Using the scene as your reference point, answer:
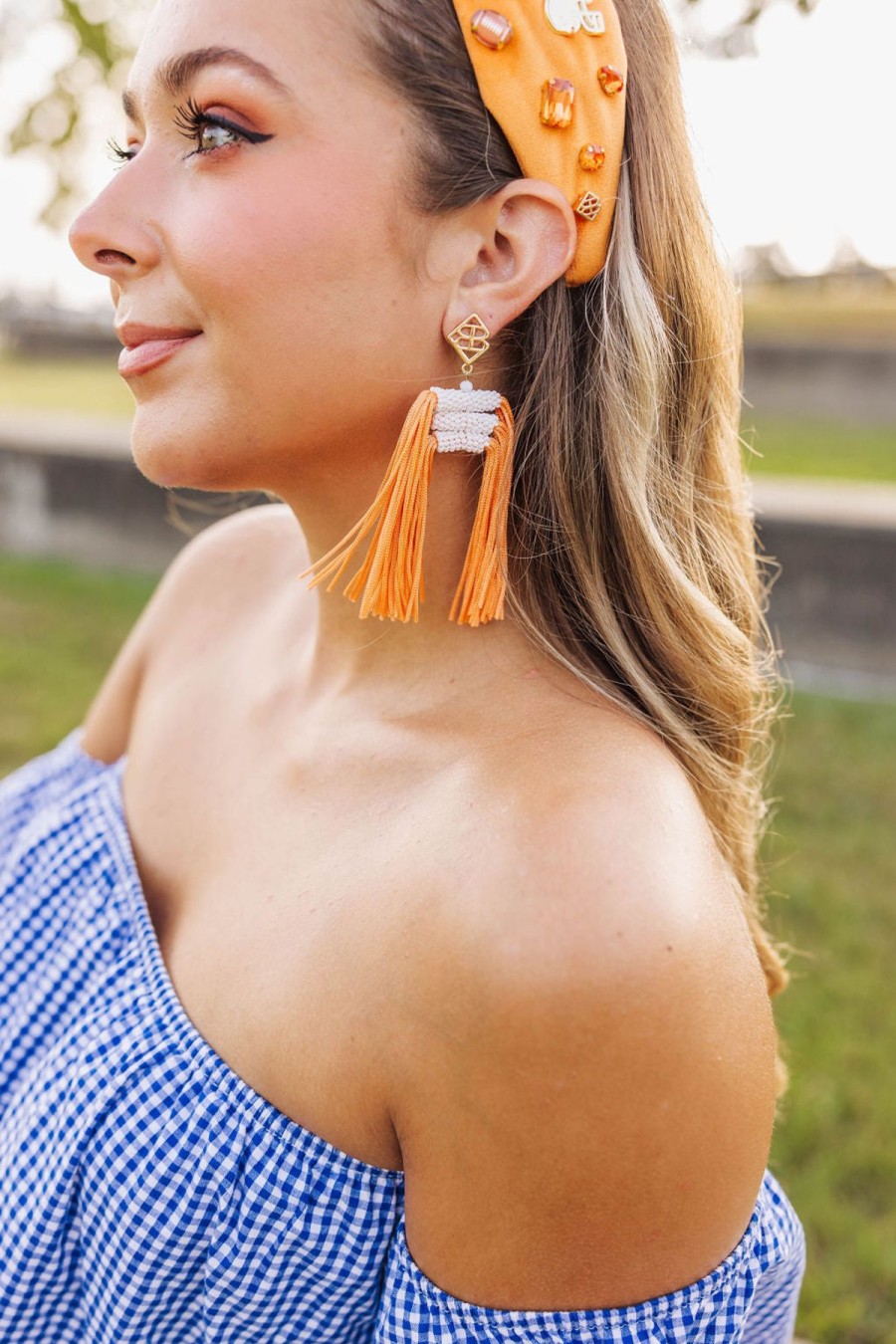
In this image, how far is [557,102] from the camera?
4.89 ft

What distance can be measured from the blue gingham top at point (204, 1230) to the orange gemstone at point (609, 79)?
126 cm

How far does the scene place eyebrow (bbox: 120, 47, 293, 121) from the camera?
1.46 m

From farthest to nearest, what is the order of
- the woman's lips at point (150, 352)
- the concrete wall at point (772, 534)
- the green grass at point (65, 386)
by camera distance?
the green grass at point (65, 386)
the concrete wall at point (772, 534)
the woman's lips at point (150, 352)

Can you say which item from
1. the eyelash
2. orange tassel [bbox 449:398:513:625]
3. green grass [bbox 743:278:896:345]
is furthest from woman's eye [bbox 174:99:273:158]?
green grass [bbox 743:278:896:345]

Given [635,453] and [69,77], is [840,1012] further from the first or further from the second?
[69,77]

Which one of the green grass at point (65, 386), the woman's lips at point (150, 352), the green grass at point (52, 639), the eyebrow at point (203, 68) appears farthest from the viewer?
the green grass at point (65, 386)

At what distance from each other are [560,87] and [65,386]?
16.6 metres

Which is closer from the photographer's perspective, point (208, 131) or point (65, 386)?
point (208, 131)

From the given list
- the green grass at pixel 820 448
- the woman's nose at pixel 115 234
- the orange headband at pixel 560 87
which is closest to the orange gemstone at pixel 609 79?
the orange headband at pixel 560 87

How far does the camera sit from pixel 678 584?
1.63 meters

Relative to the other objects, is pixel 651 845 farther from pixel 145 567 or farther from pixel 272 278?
pixel 145 567

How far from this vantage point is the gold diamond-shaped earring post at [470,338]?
1.54 m

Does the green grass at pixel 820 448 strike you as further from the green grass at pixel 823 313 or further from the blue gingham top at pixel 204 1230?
the blue gingham top at pixel 204 1230

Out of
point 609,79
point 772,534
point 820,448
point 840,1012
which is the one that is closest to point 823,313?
point 820,448
